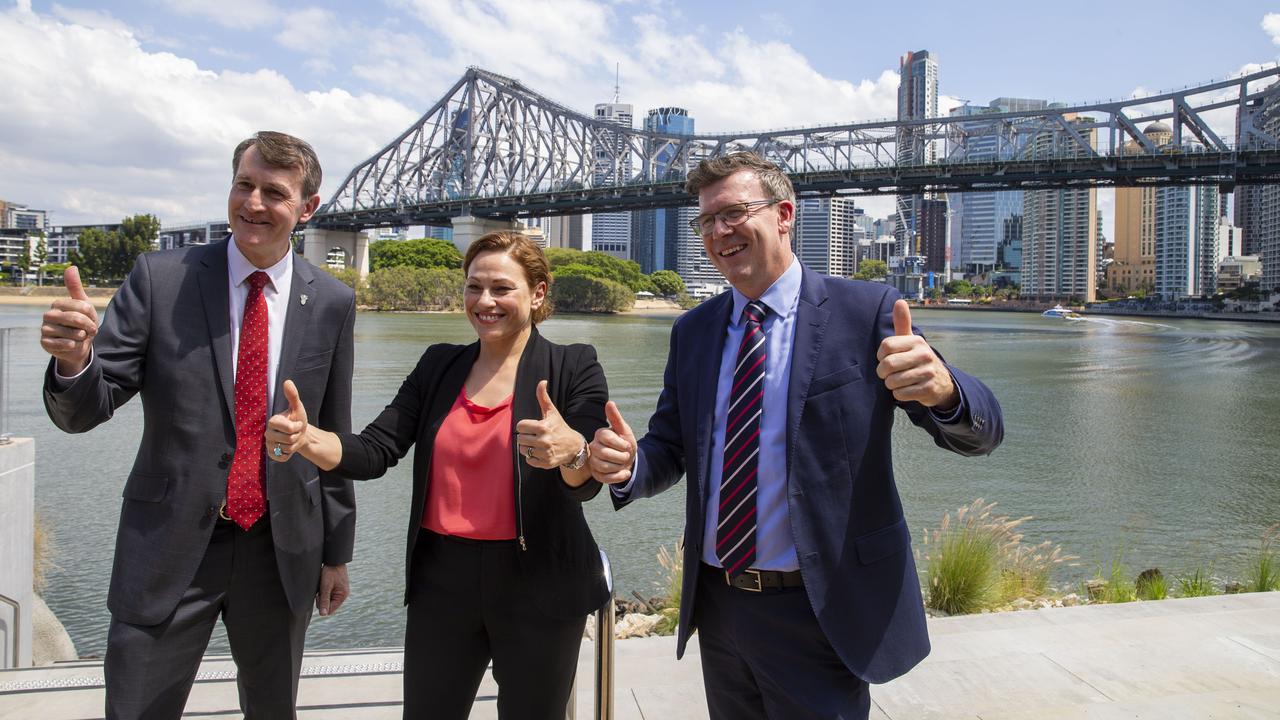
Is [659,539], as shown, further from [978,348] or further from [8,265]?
[8,265]

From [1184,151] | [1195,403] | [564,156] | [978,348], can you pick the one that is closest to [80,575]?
[1195,403]

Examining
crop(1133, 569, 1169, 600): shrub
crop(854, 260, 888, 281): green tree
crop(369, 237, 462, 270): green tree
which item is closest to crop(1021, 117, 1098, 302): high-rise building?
crop(854, 260, 888, 281): green tree

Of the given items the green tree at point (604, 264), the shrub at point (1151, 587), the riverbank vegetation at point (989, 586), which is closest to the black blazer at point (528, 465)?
the riverbank vegetation at point (989, 586)

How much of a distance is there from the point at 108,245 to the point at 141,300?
71.7 metres

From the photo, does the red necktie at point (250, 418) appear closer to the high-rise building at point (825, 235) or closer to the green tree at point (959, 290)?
the high-rise building at point (825, 235)

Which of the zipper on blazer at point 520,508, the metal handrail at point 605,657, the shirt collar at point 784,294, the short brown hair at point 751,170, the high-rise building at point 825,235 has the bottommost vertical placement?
the metal handrail at point 605,657

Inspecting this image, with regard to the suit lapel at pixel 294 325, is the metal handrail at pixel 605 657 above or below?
below

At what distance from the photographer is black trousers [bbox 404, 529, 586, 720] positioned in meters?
2.14

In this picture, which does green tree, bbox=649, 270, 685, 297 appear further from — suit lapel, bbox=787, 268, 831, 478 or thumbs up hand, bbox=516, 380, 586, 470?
thumbs up hand, bbox=516, 380, 586, 470

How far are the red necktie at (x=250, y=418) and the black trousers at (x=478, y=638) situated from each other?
1.66 ft

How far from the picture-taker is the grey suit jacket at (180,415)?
81.1 inches

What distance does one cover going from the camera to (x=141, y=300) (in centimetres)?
219

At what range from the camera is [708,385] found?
213cm

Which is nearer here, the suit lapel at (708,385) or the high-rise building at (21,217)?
the suit lapel at (708,385)
